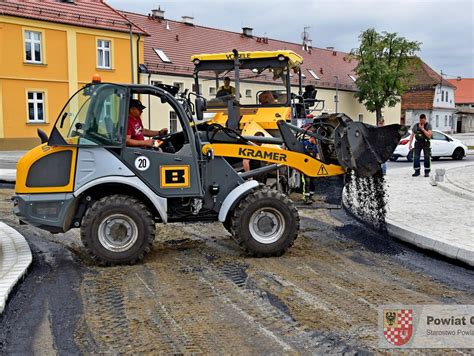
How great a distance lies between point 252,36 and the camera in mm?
50094

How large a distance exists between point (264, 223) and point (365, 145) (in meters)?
1.76

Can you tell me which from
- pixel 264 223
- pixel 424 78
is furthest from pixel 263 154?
pixel 424 78

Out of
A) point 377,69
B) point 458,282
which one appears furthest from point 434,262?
point 377,69

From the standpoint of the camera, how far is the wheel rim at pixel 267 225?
23.4ft

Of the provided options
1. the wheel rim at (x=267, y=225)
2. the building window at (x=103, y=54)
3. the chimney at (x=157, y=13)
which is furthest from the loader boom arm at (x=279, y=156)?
the chimney at (x=157, y=13)

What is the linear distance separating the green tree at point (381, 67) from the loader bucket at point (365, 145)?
4819cm

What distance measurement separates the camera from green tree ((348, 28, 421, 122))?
178 feet

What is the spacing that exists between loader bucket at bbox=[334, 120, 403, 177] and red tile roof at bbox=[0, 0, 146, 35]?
25.4 m

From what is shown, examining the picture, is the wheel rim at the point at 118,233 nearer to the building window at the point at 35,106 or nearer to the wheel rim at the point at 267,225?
the wheel rim at the point at 267,225

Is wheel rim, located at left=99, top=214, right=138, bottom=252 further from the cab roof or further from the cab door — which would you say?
the cab roof

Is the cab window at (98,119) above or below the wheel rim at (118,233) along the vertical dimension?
above

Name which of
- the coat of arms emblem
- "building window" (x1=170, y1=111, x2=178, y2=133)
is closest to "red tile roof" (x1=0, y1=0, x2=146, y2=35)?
"building window" (x1=170, y1=111, x2=178, y2=133)

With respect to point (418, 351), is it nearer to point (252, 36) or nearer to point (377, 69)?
point (252, 36)

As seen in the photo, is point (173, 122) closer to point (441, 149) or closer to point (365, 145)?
point (365, 145)
